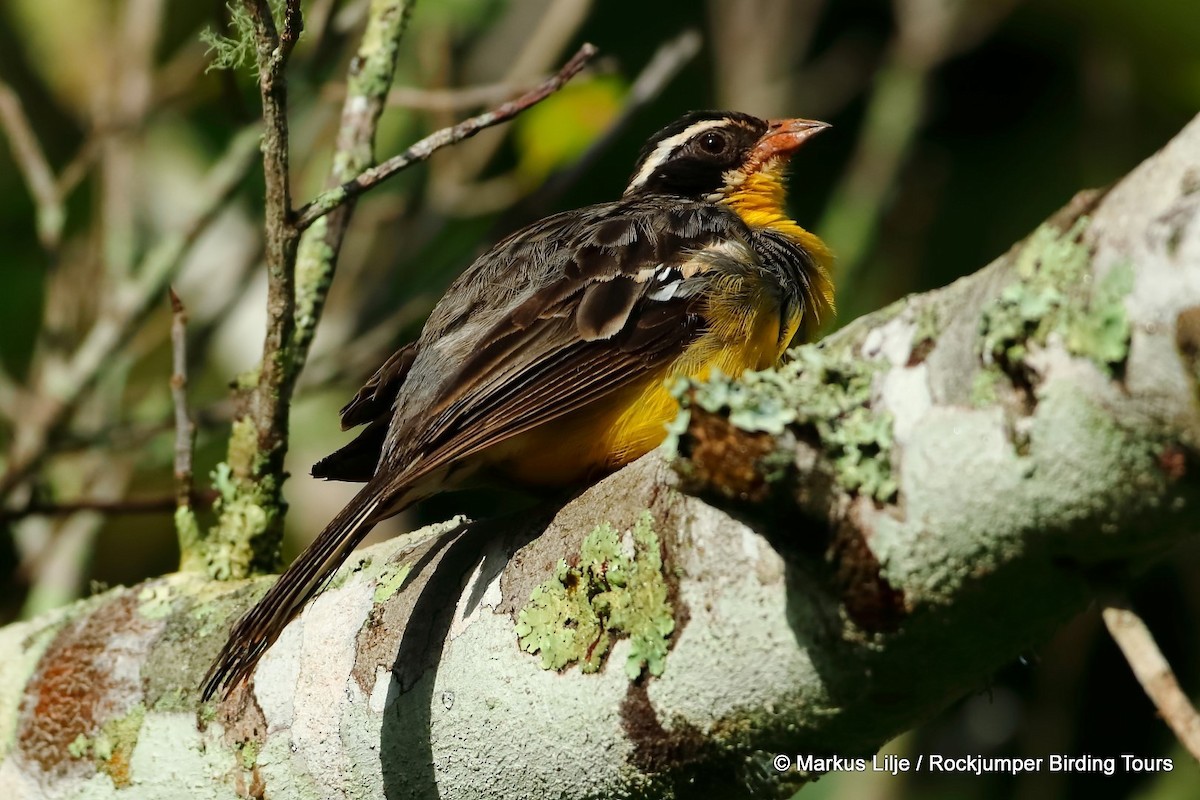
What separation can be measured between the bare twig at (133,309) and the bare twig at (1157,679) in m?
4.52

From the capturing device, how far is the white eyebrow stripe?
268 inches

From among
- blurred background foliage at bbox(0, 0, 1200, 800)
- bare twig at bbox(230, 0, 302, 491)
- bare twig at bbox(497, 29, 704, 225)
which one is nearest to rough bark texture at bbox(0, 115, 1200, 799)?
bare twig at bbox(230, 0, 302, 491)

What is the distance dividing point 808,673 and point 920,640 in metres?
0.25

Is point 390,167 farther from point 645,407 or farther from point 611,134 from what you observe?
point 611,134

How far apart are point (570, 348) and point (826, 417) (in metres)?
2.26

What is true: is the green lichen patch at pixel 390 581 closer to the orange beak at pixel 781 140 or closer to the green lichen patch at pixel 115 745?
the green lichen patch at pixel 115 745

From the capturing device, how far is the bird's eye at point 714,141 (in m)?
6.81

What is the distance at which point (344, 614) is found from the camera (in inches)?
149

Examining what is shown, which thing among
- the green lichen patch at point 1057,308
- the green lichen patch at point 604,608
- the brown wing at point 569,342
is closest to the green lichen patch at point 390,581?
the brown wing at point 569,342

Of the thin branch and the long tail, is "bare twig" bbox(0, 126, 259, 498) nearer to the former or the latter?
the thin branch

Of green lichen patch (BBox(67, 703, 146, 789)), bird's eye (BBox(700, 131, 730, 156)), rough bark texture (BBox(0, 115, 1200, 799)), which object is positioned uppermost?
bird's eye (BBox(700, 131, 730, 156))

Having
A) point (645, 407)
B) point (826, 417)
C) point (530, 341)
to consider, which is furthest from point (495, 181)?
point (826, 417)

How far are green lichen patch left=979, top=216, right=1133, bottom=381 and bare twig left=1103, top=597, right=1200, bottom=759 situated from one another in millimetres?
550

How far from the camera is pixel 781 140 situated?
6.82 m
